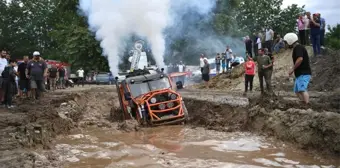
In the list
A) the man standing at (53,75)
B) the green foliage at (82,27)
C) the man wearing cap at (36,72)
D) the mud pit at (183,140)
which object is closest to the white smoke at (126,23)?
the green foliage at (82,27)

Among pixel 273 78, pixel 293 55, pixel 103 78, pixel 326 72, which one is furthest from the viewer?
pixel 103 78

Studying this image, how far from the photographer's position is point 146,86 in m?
12.4

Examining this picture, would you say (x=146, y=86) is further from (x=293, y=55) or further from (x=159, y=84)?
(x=293, y=55)

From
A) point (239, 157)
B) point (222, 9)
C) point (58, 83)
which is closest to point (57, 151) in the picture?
point (239, 157)

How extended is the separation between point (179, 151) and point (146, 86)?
14.1ft

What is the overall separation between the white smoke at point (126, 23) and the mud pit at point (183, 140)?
8.27 m

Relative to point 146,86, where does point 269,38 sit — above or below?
above

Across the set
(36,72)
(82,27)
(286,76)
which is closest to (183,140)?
(36,72)

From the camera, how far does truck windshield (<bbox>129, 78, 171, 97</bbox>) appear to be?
12.3m

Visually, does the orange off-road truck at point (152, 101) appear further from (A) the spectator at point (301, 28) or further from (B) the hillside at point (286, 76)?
(A) the spectator at point (301, 28)

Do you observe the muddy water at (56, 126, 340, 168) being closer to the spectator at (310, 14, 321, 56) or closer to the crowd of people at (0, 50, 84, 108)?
the crowd of people at (0, 50, 84, 108)

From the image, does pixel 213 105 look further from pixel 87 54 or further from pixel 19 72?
pixel 87 54

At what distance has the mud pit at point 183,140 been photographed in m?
7.19

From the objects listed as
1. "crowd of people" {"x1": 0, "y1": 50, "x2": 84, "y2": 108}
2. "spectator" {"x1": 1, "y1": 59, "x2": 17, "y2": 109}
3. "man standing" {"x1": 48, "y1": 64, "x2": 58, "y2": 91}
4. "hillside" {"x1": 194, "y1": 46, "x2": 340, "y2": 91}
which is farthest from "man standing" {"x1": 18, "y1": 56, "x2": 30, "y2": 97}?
"hillside" {"x1": 194, "y1": 46, "x2": 340, "y2": 91}
